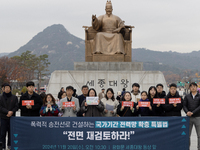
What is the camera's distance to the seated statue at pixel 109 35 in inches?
498

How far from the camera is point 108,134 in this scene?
521 centimetres

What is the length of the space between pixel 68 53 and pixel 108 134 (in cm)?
14468

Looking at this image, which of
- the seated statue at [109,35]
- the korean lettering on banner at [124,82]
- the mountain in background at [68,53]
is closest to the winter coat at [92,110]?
the korean lettering on banner at [124,82]

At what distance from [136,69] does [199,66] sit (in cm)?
14016

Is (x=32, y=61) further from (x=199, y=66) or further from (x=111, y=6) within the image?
(x=199, y=66)

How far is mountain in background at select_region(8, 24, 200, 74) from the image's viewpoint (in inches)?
5489

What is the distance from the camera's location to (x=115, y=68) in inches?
495

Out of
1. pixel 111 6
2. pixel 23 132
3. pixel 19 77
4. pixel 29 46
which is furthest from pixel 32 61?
pixel 29 46

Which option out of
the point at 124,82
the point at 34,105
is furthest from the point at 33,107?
the point at 124,82

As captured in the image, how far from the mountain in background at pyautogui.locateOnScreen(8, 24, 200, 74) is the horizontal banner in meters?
113

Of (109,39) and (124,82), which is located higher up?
(109,39)

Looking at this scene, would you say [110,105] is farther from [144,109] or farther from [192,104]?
[192,104]

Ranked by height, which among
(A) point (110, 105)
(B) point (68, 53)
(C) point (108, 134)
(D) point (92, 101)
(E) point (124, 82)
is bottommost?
(C) point (108, 134)

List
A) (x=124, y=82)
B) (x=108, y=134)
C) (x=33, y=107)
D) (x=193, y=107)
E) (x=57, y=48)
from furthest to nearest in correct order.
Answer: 1. (x=57, y=48)
2. (x=124, y=82)
3. (x=33, y=107)
4. (x=193, y=107)
5. (x=108, y=134)
